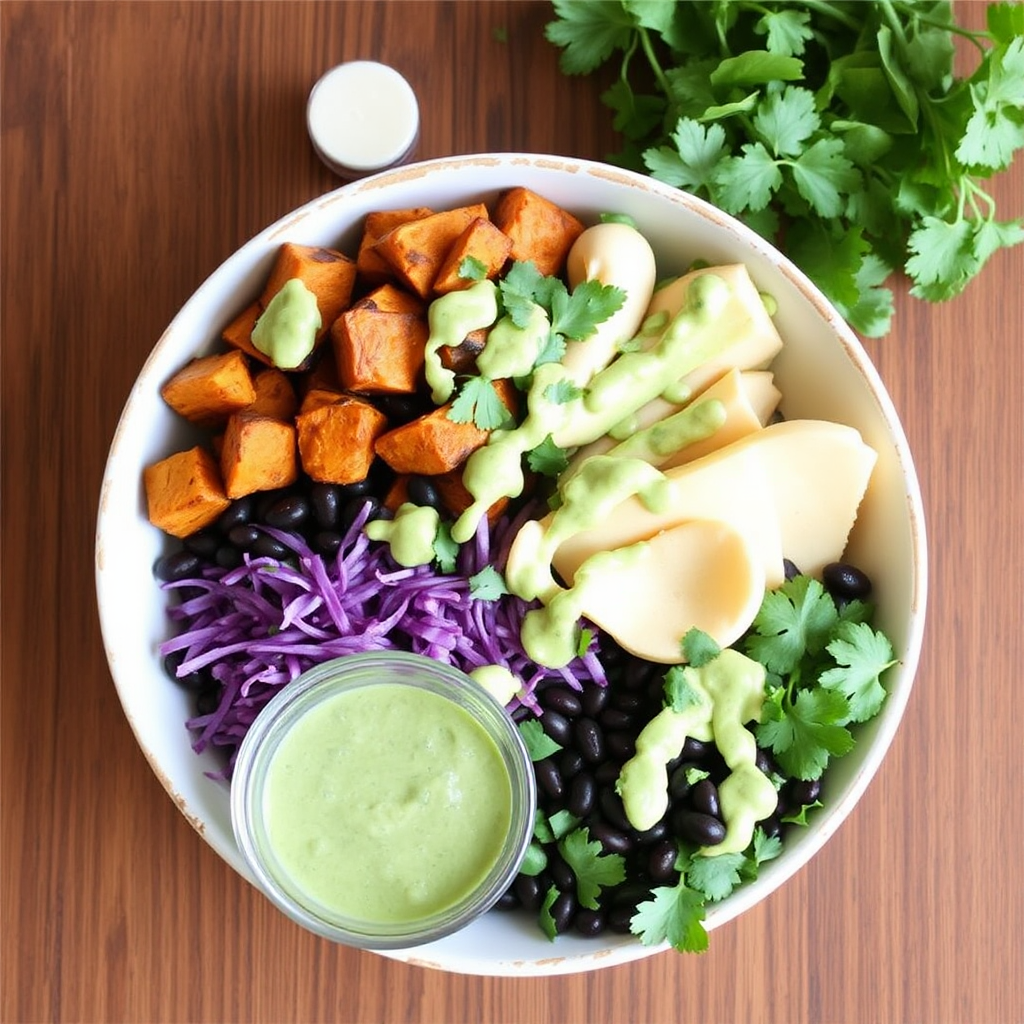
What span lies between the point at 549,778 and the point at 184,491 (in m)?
0.73

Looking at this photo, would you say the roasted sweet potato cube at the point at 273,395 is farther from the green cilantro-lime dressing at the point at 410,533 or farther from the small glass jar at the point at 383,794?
the small glass jar at the point at 383,794

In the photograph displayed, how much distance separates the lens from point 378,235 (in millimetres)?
1848

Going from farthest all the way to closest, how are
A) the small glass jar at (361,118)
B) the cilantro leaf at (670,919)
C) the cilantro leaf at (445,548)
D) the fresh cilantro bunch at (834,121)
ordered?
the small glass jar at (361,118)
the fresh cilantro bunch at (834,121)
the cilantro leaf at (445,548)
the cilantro leaf at (670,919)

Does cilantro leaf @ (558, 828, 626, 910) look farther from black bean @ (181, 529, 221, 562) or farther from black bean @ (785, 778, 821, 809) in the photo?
black bean @ (181, 529, 221, 562)

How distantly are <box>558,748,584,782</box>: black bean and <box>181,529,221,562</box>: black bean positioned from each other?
660 millimetres

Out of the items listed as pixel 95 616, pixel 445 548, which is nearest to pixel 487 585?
pixel 445 548

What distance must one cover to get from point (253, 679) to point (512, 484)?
51cm

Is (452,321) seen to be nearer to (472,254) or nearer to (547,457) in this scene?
(472,254)

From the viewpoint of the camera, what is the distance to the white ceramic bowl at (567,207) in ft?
5.78

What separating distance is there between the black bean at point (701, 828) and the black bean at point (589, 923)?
0.64 feet

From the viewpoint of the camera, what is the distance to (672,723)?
5.79 feet

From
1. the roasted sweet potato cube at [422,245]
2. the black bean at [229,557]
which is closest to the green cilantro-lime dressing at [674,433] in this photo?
the roasted sweet potato cube at [422,245]

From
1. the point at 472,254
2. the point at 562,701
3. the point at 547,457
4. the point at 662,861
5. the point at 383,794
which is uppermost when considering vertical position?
the point at 472,254

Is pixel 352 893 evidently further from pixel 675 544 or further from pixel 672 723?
pixel 675 544
